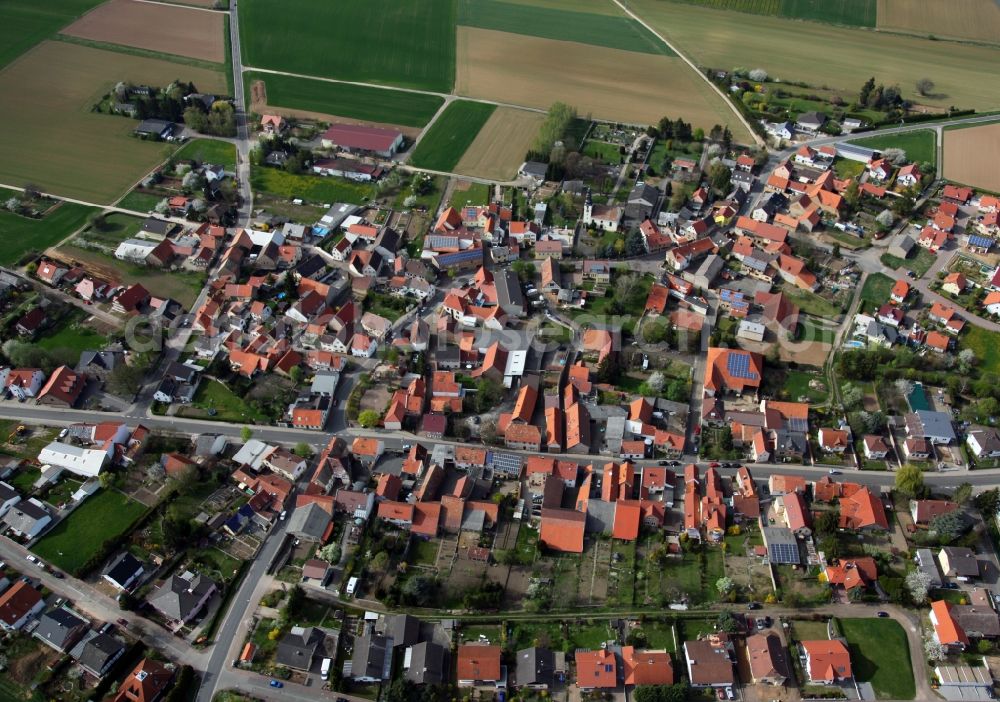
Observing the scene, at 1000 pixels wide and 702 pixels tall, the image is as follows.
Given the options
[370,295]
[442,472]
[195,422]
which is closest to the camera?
[442,472]

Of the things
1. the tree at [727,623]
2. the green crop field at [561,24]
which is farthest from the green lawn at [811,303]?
the green crop field at [561,24]

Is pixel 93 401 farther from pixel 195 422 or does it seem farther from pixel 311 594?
pixel 311 594

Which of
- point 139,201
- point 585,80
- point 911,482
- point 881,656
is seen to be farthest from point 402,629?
point 585,80

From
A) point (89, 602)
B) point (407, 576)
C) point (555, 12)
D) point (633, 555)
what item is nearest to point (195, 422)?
point (89, 602)

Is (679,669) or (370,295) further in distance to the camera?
(370,295)

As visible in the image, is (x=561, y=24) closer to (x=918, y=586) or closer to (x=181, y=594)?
(x=918, y=586)
